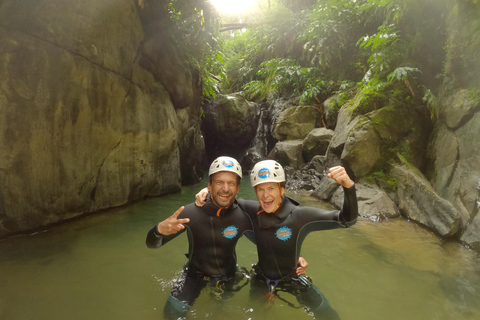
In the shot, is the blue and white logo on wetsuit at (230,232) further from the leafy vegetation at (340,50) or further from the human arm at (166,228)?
the leafy vegetation at (340,50)

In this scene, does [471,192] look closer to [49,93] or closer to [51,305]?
[51,305]

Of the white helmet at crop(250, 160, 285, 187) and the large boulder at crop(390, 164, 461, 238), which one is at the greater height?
the white helmet at crop(250, 160, 285, 187)

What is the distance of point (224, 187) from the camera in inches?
118

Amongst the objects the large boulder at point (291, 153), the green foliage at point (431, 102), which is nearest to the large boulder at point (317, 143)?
the large boulder at point (291, 153)

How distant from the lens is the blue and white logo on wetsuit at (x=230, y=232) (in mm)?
3043

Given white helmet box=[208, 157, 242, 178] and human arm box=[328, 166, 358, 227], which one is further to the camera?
white helmet box=[208, 157, 242, 178]

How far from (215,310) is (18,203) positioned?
4416 mm

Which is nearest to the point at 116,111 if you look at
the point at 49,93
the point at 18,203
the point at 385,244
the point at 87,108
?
the point at 87,108

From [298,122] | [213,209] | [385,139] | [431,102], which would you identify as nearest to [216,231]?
[213,209]

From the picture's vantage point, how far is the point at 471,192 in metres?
5.16

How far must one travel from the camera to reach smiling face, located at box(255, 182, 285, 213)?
2.92m

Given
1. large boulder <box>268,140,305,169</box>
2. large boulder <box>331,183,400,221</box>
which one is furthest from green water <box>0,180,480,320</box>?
large boulder <box>268,140,305,169</box>

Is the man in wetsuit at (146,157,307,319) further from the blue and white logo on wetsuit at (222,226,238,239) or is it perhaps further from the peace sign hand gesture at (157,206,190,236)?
the peace sign hand gesture at (157,206,190,236)

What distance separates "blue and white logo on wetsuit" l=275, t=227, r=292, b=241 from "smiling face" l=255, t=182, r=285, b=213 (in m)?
0.24
